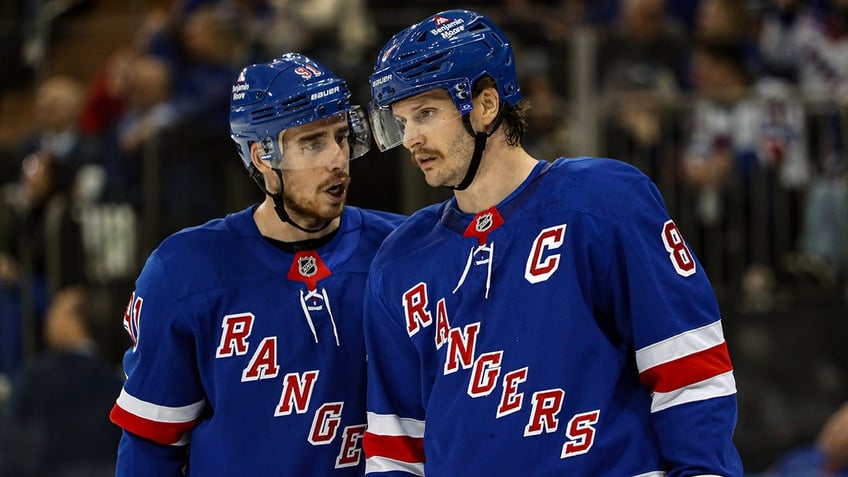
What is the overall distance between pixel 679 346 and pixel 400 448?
70 cm

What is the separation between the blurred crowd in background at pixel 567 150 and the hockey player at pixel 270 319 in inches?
128

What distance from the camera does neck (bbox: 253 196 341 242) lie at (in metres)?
3.29

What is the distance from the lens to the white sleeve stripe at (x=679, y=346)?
8.87 feet

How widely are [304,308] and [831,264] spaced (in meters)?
3.77

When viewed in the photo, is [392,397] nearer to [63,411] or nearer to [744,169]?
[744,169]

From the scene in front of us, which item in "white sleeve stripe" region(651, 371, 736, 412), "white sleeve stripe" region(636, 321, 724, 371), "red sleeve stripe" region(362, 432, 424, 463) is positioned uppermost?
"white sleeve stripe" region(636, 321, 724, 371)

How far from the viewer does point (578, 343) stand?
2.75 m

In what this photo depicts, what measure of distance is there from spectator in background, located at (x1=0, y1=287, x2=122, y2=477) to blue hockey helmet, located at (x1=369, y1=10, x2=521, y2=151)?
400 centimetres

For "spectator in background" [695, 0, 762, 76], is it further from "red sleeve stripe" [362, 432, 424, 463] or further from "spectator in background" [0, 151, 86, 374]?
"red sleeve stripe" [362, 432, 424, 463]

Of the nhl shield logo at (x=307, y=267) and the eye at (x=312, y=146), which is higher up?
the eye at (x=312, y=146)

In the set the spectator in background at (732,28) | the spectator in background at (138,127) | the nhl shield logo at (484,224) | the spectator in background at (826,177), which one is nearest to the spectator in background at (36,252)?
the spectator in background at (138,127)

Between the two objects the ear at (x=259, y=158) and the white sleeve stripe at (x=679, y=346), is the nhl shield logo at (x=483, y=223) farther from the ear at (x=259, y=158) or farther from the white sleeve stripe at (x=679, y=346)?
the ear at (x=259, y=158)

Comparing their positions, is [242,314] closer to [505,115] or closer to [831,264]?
[505,115]

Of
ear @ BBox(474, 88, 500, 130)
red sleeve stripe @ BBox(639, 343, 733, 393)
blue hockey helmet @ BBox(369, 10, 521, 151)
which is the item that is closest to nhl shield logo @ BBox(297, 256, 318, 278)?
blue hockey helmet @ BBox(369, 10, 521, 151)
